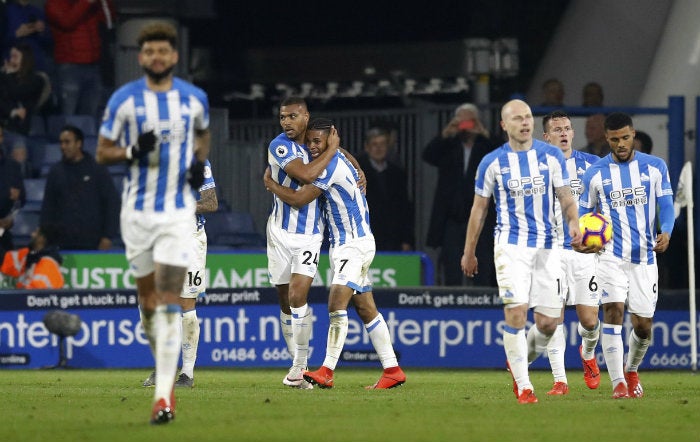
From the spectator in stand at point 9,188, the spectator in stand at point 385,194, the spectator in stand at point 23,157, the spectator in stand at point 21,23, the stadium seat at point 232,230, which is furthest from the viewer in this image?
the spectator in stand at point 21,23

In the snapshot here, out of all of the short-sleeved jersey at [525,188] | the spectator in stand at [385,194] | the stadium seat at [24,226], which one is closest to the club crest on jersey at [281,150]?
the short-sleeved jersey at [525,188]

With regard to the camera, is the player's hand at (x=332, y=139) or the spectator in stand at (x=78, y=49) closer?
the player's hand at (x=332, y=139)

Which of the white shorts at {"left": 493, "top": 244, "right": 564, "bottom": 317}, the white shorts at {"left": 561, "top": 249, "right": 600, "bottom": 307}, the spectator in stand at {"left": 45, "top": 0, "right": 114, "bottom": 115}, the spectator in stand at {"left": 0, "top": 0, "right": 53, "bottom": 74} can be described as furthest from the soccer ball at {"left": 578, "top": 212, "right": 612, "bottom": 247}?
the spectator in stand at {"left": 0, "top": 0, "right": 53, "bottom": 74}

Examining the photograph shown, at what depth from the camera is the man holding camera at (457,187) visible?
18016mm

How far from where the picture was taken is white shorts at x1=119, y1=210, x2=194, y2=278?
31.6ft

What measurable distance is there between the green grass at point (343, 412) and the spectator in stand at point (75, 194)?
144 inches

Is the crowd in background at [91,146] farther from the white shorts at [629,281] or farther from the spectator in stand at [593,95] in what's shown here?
the white shorts at [629,281]

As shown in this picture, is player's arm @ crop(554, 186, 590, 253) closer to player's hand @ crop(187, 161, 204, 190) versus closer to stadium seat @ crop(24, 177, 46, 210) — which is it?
player's hand @ crop(187, 161, 204, 190)

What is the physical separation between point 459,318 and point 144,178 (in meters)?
8.19

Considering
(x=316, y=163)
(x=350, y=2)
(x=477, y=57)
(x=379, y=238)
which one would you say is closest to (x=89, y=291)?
(x=379, y=238)

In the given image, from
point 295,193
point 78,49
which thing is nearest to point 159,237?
point 295,193

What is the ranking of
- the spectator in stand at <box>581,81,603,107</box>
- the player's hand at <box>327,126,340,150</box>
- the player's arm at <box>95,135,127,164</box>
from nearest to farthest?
the player's arm at <box>95,135,127,164</box> < the player's hand at <box>327,126,340,150</box> < the spectator in stand at <box>581,81,603,107</box>

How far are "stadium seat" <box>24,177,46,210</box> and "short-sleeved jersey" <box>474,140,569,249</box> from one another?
954 centimetres

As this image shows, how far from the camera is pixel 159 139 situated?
9.69 m
